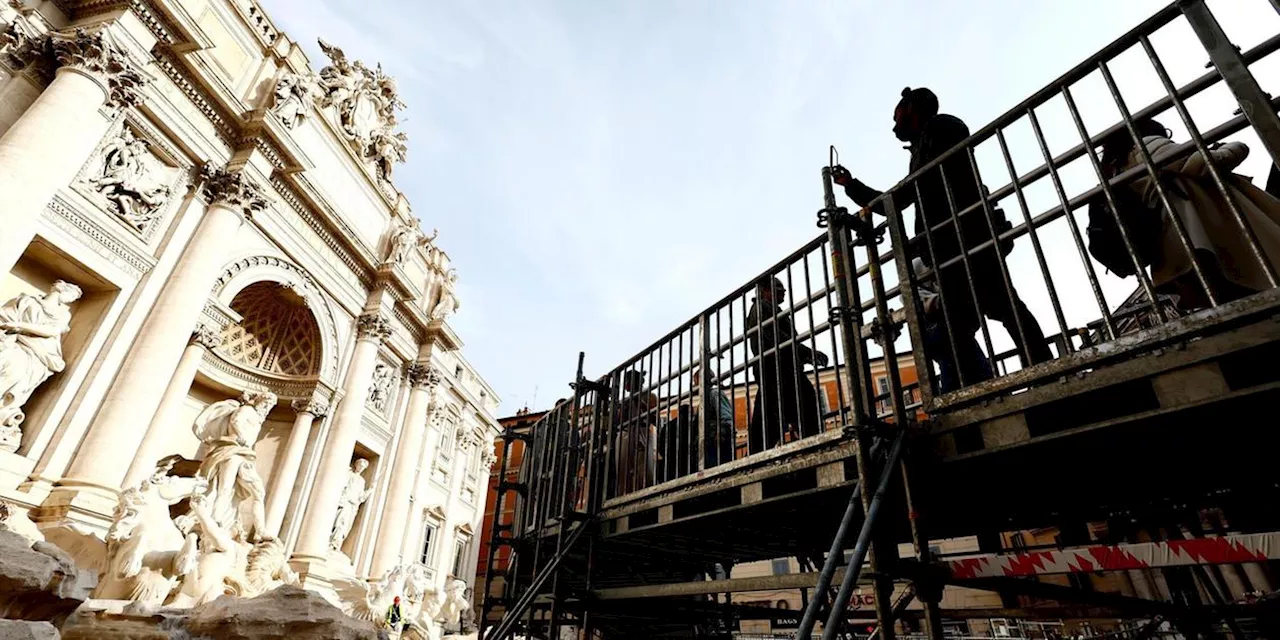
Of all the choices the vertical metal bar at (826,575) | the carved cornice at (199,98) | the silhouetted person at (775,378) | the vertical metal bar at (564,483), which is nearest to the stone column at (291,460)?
the carved cornice at (199,98)

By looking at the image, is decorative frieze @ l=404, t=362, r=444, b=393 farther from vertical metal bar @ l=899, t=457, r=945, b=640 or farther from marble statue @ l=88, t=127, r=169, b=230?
vertical metal bar @ l=899, t=457, r=945, b=640

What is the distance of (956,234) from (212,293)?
14793mm

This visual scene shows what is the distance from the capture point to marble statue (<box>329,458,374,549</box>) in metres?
16.2

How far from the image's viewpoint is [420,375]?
20.2 meters

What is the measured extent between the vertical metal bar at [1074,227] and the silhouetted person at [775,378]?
1450mm

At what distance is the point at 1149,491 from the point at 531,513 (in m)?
5.55

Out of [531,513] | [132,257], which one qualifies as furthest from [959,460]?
[132,257]

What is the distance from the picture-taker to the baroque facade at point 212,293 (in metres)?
9.32

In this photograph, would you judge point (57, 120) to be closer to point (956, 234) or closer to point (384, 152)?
point (384, 152)

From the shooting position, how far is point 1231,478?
3.03 metres

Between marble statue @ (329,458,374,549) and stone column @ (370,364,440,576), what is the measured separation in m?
0.89

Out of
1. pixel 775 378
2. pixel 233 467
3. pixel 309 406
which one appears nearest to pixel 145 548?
pixel 233 467

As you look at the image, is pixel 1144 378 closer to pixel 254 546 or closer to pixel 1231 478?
pixel 1231 478

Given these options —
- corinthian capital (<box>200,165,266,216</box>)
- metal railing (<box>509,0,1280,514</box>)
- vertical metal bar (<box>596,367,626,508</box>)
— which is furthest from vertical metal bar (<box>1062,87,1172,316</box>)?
corinthian capital (<box>200,165,266,216</box>)
